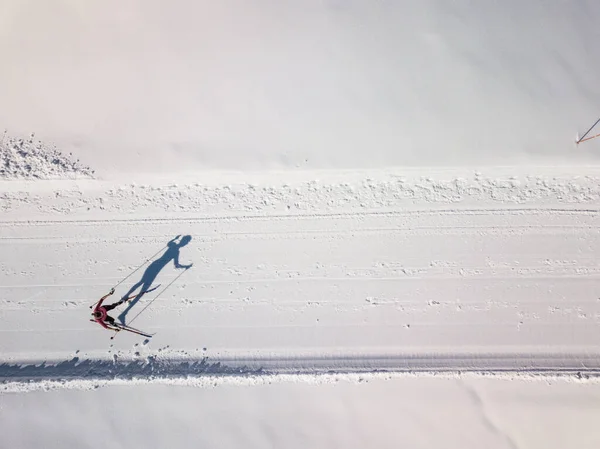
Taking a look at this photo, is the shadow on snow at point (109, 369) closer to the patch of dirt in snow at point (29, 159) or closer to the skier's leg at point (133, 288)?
the skier's leg at point (133, 288)

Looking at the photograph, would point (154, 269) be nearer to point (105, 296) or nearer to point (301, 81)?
point (105, 296)

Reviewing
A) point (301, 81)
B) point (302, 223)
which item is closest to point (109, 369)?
point (302, 223)

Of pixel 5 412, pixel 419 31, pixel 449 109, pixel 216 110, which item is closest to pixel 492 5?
pixel 419 31

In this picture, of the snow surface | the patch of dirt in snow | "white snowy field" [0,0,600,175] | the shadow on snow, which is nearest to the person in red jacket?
the snow surface

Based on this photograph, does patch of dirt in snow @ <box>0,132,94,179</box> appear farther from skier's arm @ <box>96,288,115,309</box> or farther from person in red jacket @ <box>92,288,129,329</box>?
person in red jacket @ <box>92,288,129,329</box>

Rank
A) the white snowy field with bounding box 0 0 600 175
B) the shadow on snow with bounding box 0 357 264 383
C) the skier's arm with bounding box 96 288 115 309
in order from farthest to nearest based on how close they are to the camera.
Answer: the shadow on snow with bounding box 0 357 264 383, the white snowy field with bounding box 0 0 600 175, the skier's arm with bounding box 96 288 115 309

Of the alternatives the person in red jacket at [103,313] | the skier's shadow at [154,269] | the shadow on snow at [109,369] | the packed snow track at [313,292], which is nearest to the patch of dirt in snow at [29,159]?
the packed snow track at [313,292]
